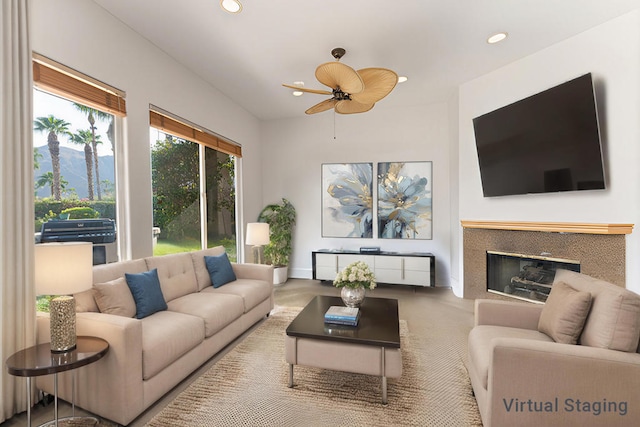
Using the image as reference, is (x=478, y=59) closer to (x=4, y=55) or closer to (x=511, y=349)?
(x=511, y=349)

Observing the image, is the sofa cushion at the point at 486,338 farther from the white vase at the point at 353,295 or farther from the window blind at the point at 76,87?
the window blind at the point at 76,87

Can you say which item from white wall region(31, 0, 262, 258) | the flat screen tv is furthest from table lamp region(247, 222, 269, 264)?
the flat screen tv

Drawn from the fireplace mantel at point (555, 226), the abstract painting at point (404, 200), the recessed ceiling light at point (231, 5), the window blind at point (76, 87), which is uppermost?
the recessed ceiling light at point (231, 5)

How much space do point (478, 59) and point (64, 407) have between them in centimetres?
500

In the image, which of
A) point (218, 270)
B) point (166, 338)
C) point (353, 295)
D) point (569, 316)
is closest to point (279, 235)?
point (218, 270)

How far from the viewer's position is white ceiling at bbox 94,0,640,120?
261cm

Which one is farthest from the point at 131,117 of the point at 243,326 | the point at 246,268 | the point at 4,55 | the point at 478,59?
the point at 478,59

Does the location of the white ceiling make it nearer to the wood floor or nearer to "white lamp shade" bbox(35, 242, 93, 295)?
"white lamp shade" bbox(35, 242, 93, 295)

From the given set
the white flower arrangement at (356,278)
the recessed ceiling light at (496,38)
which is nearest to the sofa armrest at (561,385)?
the white flower arrangement at (356,278)

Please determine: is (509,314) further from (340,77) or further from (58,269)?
(58,269)

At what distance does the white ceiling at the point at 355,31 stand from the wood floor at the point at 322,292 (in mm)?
3077

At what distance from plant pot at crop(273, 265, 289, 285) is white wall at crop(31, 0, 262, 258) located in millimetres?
2474

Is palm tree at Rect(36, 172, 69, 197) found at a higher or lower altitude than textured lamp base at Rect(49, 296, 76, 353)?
higher

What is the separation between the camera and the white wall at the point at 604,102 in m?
2.68
